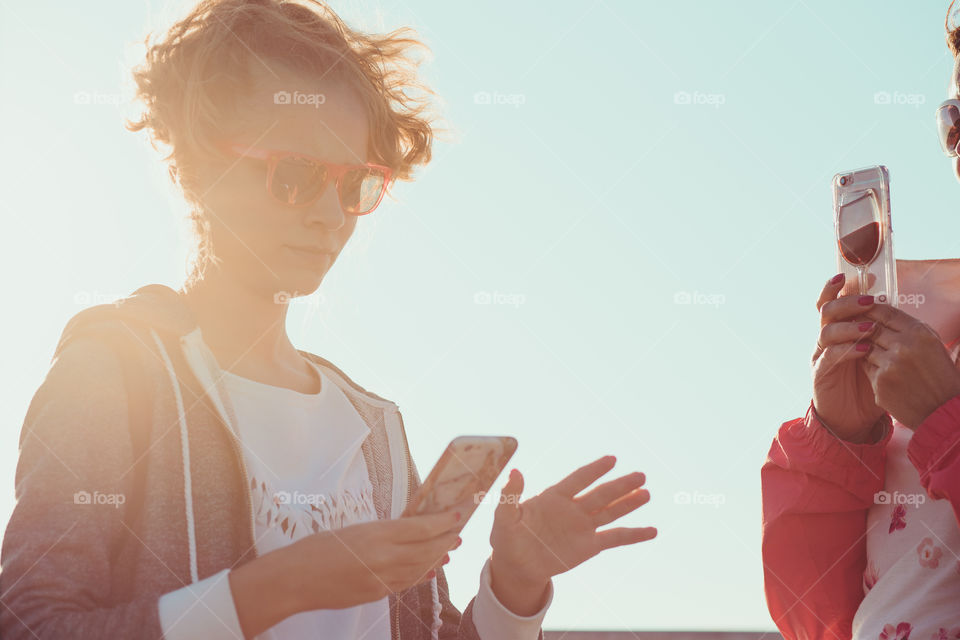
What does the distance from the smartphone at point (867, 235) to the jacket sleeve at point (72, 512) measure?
2.02 m

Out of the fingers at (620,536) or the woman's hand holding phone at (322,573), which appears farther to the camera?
the fingers at (620,536)

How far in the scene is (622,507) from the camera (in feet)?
7.86

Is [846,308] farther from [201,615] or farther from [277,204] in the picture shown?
[201,615]

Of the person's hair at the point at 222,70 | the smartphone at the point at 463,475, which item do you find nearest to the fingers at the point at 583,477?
the smartphone at the point at 463,475

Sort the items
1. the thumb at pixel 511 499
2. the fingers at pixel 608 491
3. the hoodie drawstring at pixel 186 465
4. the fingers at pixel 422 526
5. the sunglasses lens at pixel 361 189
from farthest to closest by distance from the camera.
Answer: the sunglasses lens at pixel 361 189, the thumb at pixel 511 499, the fingers at pixel 608 491, the hoodie drawstring at pixel 186 465, the fingers at pixel 422 526

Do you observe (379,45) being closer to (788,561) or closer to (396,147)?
(396,147)

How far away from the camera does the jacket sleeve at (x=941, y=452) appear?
214cm

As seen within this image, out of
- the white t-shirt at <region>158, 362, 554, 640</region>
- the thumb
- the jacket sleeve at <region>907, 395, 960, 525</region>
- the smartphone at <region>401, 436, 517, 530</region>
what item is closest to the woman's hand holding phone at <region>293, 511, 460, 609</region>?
the smartphone at <region>401, 436, 517, 530</region>

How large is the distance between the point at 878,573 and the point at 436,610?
1323 millimetres

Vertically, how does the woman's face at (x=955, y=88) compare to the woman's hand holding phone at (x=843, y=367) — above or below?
above

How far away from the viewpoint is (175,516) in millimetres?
2006

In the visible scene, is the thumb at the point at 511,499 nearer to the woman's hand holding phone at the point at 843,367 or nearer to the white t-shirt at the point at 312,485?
the white t-shirt at the point at 312,485

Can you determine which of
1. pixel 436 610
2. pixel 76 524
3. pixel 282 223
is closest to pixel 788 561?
pixel 436 610

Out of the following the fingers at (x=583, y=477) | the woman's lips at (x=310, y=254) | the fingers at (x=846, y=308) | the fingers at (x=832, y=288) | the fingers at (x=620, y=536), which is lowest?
the fingers at (x=620, y=536)
